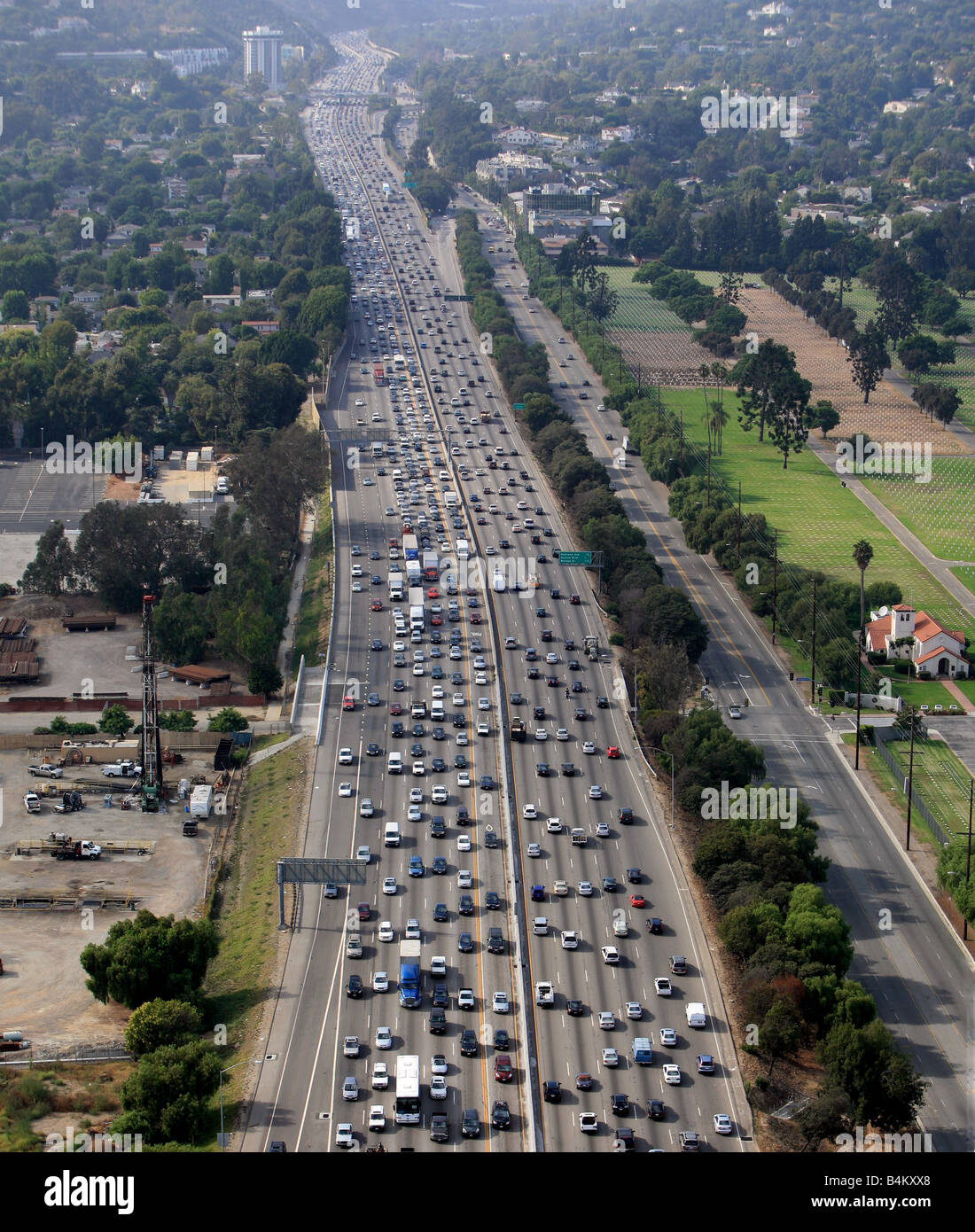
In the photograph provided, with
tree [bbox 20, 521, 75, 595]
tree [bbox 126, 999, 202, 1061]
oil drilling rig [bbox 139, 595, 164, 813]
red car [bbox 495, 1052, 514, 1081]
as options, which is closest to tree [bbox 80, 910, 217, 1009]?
tree [bbox 126, 999, 202, 1061]

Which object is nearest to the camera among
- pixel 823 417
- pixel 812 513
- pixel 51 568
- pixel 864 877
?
pixel 864 877

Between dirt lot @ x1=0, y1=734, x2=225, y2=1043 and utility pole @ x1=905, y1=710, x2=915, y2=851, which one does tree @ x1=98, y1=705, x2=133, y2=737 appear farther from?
utility pole @ x1=905, y1=710, x2=915, y2=851

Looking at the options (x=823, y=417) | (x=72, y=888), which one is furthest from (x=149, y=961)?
(x=823, y=417)

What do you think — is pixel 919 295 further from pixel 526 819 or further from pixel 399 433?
pixel 526 819

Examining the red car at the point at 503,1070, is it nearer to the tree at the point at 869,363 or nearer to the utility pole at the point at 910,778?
the utility pole at the point at 910,778

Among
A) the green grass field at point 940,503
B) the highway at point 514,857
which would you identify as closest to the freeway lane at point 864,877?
the highway at point 514,857

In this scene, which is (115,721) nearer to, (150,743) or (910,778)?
(150,743)
